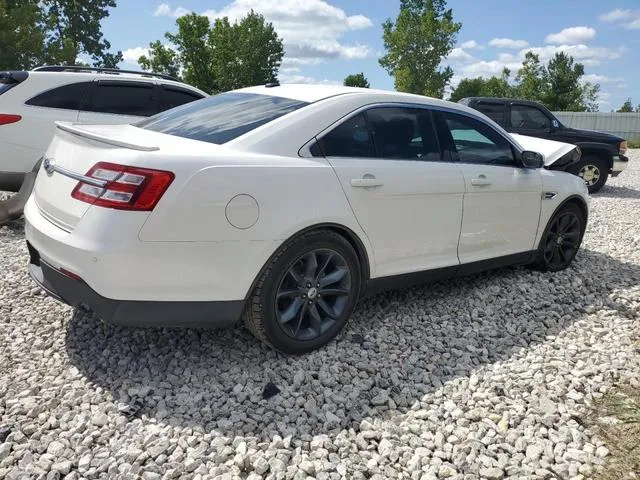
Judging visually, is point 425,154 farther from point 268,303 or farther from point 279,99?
point 268,303

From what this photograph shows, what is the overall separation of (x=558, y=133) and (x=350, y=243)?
30.8ft

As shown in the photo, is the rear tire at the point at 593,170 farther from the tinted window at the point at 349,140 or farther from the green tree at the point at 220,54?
the green tree at the point at 220,54

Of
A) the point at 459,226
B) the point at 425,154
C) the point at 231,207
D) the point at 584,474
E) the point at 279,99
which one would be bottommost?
the point at 584,474

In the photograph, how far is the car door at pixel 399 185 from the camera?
3.42 m

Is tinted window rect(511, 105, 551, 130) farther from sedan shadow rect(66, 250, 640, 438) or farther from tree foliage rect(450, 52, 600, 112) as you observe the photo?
tree foliage rect(450, 52, 600, 112)

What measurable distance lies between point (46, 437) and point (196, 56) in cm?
4748

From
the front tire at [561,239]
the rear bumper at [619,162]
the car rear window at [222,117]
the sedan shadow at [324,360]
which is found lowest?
the sedan shadow at [324,360]

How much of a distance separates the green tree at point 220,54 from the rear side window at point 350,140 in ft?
150

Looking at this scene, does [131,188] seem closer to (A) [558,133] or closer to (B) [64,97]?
(B) [64,97]

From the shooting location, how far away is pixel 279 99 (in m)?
3.62

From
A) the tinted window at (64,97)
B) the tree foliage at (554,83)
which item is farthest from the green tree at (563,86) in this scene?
the tinted window at (64,97)

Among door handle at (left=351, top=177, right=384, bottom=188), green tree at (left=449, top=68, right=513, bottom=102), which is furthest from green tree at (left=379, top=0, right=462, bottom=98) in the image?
door handle at (left=351, top=177, right=384, bottom=188)

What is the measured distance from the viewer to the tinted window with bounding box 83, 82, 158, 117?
6875mm

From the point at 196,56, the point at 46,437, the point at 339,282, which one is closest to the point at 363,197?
the point at 339,282
